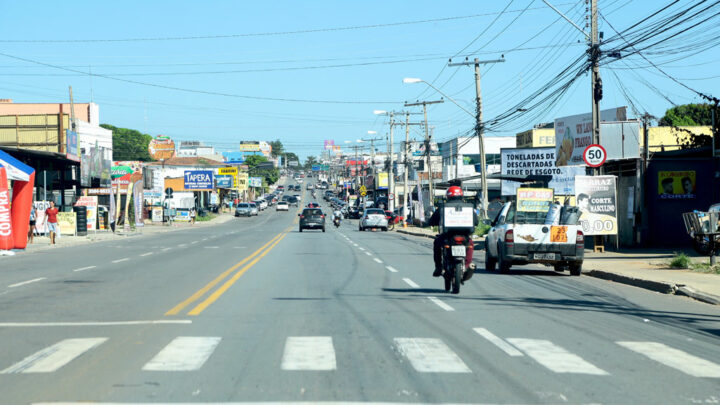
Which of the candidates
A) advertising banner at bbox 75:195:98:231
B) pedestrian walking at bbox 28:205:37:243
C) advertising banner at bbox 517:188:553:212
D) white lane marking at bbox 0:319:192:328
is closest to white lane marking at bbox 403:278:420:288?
white lane marking at bbox 0:319:192:328

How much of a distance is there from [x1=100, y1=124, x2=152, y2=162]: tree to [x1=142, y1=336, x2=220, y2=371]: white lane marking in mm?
160131

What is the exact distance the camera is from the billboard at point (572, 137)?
4547 cm

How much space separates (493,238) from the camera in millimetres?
20828

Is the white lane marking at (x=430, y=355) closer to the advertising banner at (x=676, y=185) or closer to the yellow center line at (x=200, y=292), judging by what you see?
the yellow center line at (x=200, y=292)

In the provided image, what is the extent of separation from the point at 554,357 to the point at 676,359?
130 centimetres

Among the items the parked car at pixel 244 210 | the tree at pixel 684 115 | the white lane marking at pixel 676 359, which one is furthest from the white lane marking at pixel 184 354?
the parked car at pixel 244 210

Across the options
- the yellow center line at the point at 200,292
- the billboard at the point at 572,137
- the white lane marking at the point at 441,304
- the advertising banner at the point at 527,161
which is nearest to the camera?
the yellow center line at the point at 200,292

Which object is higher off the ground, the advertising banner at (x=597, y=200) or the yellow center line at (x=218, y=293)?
the advertising banner at (x=597, y=200)

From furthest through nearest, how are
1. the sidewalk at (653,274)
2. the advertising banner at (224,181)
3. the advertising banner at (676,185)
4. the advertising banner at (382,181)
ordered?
the advertising banner at (382,181), the advertising banner at (224,181), the advertising banner at (676,185), the sidewalk at (653,274)

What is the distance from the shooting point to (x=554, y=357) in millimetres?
8398

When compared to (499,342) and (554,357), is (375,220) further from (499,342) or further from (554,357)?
(554,357)

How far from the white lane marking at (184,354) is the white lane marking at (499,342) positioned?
314 cm

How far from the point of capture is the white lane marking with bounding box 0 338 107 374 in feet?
25.1

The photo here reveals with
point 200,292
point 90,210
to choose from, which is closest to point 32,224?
point 90,210
